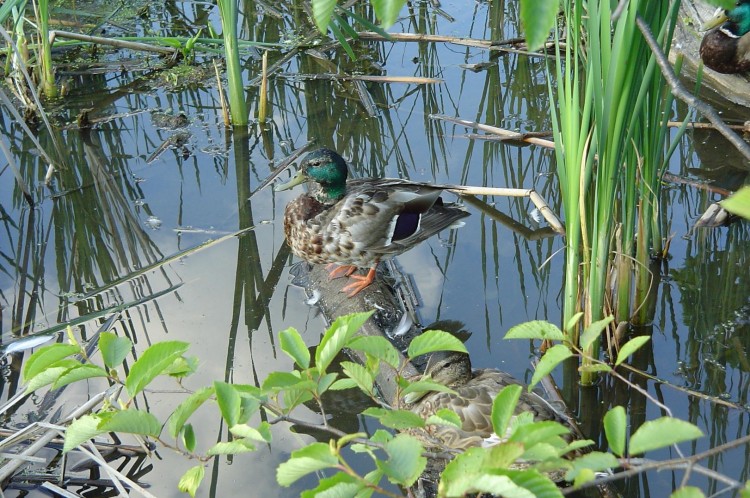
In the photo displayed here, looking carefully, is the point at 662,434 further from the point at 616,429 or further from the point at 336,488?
the point at 336,488

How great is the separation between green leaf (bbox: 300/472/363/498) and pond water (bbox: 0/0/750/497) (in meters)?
1.72

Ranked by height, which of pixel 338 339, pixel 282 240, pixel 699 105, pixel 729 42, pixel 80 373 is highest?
pixel 699 105

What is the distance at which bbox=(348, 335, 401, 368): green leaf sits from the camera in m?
1.81

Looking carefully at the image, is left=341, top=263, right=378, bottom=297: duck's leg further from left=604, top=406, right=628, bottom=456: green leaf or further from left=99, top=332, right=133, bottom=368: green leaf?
left=604, top=406, right=628, bottom=456: green leaf

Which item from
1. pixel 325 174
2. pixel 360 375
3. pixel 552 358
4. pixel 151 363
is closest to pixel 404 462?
pixel 360 375

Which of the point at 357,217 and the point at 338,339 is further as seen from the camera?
the point at 357,217

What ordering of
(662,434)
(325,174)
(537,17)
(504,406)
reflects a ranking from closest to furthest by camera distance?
(537,17), (662,434), (504,406), (325,174)

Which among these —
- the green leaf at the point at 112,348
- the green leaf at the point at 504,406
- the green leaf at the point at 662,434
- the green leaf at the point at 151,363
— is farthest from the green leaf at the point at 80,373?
the green leaf at the point at 662,434

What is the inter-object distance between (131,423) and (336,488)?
1.57 ft

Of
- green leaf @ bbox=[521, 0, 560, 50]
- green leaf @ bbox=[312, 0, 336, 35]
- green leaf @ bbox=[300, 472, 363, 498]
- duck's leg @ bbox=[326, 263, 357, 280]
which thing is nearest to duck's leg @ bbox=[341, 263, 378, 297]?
duck's leg @ bbox=[326, 263, 357, 280]

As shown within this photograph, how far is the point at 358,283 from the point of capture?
4.29 meters

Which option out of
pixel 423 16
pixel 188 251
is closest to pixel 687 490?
pixel 188 251

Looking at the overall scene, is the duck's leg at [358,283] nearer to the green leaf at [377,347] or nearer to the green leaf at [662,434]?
the green leaf at [377,347]

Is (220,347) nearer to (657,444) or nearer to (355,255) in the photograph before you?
(355,255)
